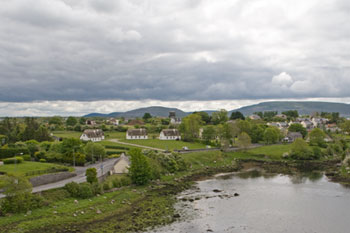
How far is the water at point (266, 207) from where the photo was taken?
37.2 meters

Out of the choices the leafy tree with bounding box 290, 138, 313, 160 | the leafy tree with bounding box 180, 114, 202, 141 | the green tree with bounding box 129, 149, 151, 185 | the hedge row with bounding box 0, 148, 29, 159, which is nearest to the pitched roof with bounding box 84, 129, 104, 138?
the leafy tree with bounding box 180, 114, 202, 141

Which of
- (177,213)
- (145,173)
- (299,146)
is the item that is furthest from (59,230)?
(299,146)

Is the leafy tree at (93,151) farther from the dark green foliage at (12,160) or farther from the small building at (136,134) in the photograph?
the small building at (136,134)

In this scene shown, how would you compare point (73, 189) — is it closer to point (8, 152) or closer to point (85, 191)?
point (85, 191)

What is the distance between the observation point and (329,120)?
192625 mm

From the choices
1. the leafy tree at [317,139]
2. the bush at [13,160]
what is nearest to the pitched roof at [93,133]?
the bush at [13,160]

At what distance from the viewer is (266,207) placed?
45.0 m

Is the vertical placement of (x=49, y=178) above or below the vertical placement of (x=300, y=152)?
above

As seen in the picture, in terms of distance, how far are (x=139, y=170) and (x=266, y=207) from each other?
77.0 feet

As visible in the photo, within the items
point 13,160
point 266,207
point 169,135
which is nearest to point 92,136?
point 169,135

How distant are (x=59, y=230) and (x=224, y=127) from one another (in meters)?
78.1

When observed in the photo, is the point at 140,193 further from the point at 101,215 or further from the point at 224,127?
the point at 224,127

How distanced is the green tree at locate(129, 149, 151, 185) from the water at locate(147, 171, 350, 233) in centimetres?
849

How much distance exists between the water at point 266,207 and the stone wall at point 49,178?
68.1ft
